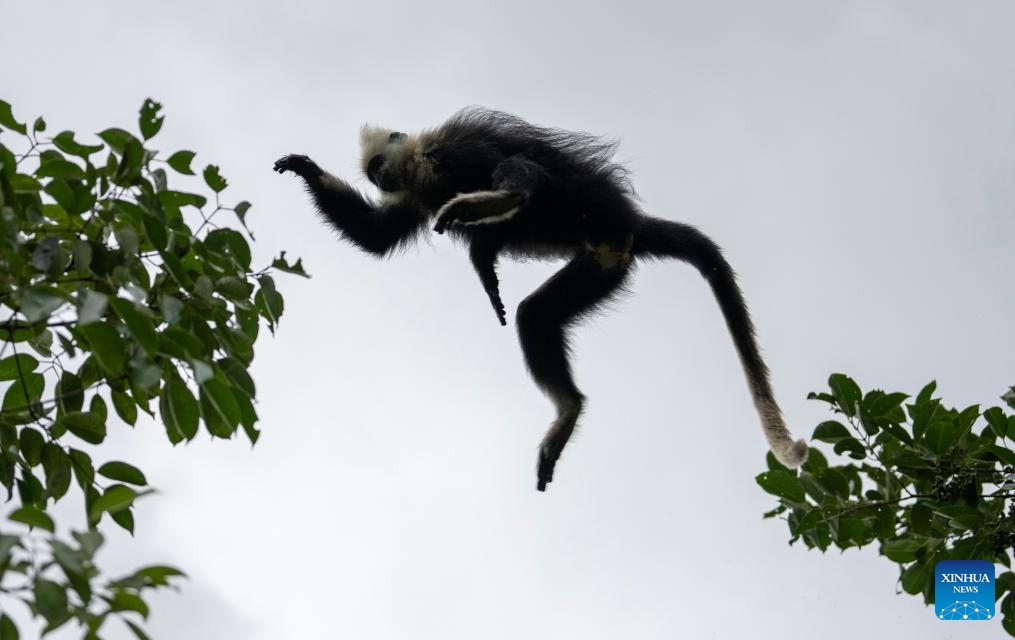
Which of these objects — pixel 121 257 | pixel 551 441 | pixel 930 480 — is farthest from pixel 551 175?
pixel 121 257

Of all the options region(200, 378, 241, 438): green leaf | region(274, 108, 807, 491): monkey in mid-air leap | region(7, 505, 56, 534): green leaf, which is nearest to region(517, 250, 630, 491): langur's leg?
region(274, 108, 807, 491): monkey in mid-air leap

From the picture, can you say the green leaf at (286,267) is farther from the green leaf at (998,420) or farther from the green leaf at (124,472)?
the green leaf at (998,420)

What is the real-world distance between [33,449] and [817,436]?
9.18 feet

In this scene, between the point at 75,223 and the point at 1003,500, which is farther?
the point at 1003,500

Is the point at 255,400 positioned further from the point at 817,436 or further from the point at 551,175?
the point at 551,175

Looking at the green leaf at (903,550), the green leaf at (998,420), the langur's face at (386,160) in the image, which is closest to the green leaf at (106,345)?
the green leaf at (903,550)

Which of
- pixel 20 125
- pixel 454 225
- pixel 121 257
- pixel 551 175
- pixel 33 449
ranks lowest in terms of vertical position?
pixel 33 449

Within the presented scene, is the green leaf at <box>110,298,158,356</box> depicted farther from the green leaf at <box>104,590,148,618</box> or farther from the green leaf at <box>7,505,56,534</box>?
the green leaf at <box>104,590,148,618</box>

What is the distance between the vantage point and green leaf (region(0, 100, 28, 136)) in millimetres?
2826

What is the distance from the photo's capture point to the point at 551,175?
543cm

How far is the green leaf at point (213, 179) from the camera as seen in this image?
2947mm

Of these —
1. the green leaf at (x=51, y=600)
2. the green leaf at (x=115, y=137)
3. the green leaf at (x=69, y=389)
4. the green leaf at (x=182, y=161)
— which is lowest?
the green leaf at (x=51, y=600)

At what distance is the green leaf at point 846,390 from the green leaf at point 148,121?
263cm

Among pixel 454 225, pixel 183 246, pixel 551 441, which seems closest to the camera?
pixel 183 246
